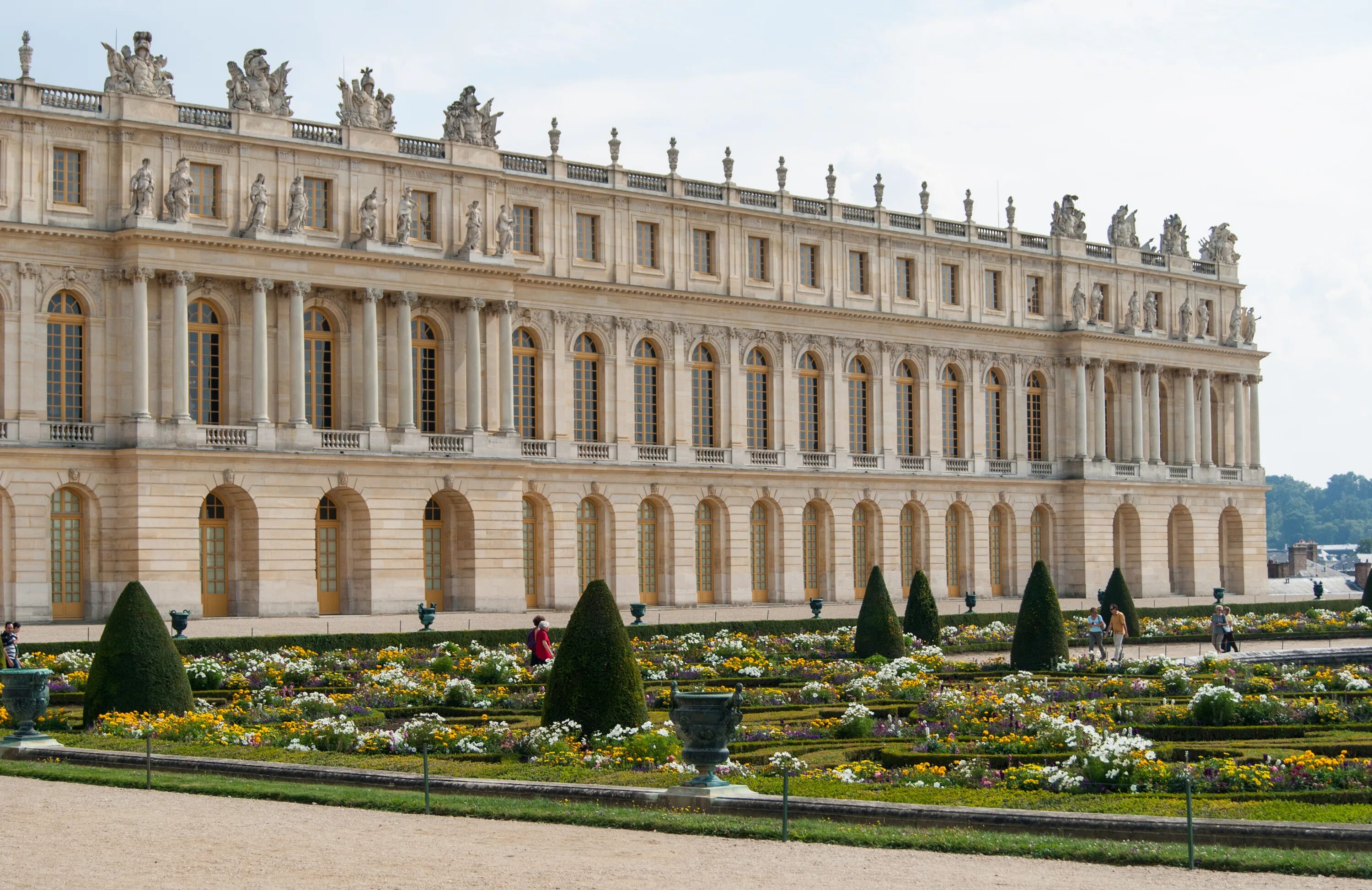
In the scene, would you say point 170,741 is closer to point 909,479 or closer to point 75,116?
point 75,116

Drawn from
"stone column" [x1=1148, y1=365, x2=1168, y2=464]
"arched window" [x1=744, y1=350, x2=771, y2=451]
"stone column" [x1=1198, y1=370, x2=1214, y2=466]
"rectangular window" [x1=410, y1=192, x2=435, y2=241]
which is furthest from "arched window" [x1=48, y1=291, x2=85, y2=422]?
"stone column" [x1=1198, y1=370, x2=1214, y2=466]

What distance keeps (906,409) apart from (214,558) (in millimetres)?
27329

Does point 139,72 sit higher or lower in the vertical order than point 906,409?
higher

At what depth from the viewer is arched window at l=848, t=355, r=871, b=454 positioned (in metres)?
62.3

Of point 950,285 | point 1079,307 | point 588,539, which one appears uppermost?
point 950,285

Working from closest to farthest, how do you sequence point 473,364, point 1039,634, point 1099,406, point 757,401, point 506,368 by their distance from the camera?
point 1039,634, point 473,364, point 506,368, point 757,401, point 1099,406

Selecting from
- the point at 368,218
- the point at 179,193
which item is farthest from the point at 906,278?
the point at 179,193

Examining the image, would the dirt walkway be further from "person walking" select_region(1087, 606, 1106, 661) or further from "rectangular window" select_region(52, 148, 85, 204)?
"rectangular window" select_region(52, 148, 85, 204)

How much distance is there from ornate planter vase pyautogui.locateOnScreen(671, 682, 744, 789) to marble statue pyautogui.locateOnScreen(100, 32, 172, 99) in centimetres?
3443

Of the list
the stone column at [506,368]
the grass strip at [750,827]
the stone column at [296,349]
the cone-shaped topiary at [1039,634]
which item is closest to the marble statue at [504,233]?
the stone column at [506,368]

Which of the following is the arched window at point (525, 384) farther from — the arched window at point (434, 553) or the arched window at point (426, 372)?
the arched window at point (434, 553)

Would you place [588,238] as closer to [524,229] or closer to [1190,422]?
[524,229]

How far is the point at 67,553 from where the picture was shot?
45.2 metres

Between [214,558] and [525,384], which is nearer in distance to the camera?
[214,558]
